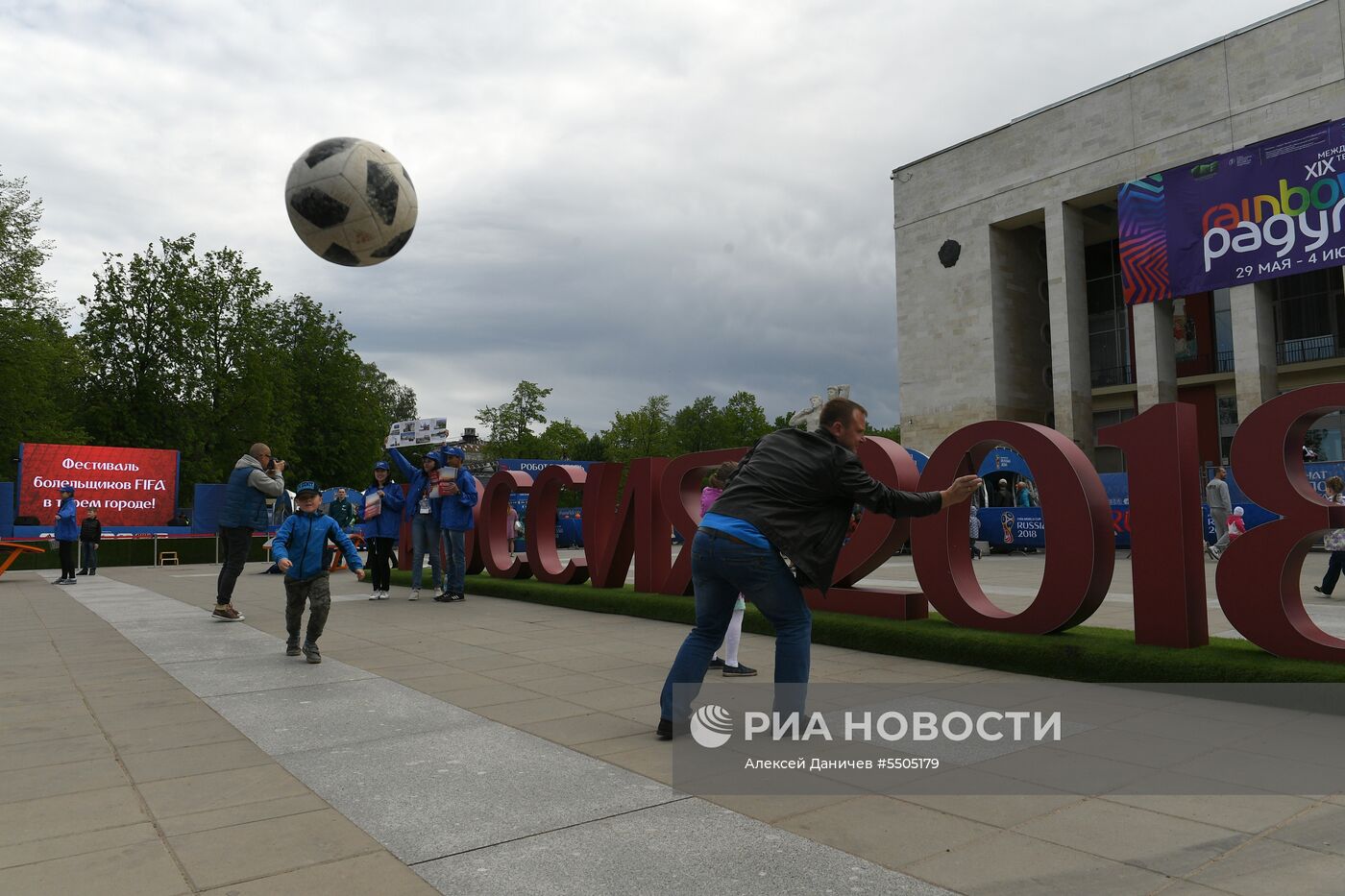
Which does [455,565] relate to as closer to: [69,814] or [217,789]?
[217,789]

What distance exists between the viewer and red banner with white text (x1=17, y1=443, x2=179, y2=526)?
24.4 metres

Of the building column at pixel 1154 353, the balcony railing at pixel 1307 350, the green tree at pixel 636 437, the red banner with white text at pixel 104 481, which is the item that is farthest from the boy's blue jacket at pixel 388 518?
the green tree at pixel 636 437

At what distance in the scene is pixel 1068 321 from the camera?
36.9m

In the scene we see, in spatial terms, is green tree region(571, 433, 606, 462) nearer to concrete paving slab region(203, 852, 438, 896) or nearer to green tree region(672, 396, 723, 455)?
green tree region(672, 396, 723, 455)

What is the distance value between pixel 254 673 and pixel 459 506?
5.20 m

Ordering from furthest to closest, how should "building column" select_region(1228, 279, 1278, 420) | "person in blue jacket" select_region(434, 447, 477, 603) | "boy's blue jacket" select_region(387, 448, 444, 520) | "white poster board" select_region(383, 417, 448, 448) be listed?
"white poster board" select_region(383, 417, 448, 448) < "building column" select_region(1228, 279, 1278, 420) < "boy's blue jacket" select_region(387, 448, 444, 520) < "person in blue jacket" select_region(434, 447, 477, 603)

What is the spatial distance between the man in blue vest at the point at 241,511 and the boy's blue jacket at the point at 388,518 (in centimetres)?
236

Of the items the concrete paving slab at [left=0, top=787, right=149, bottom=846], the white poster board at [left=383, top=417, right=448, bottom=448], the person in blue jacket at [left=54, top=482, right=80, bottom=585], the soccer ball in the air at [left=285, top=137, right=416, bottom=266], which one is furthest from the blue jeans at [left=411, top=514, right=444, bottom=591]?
the white poster board at [left=383, top=417, right=448, bottom=448]

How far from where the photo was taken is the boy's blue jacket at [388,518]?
1230 centimetres

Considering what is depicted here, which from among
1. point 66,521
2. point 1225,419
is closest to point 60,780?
point 66,521

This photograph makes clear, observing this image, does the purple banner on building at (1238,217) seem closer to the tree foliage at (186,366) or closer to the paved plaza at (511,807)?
the paved plaza at (511,807)

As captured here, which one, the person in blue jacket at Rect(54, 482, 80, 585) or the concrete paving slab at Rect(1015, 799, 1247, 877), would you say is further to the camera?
the person in blue jacket at Rect(54, 482, 80, 585)

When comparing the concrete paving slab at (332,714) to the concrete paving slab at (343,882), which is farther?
the concrete paving slab at (332,714)

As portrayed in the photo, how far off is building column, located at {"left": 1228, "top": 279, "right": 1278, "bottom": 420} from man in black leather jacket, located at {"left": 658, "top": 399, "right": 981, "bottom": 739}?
110ft
